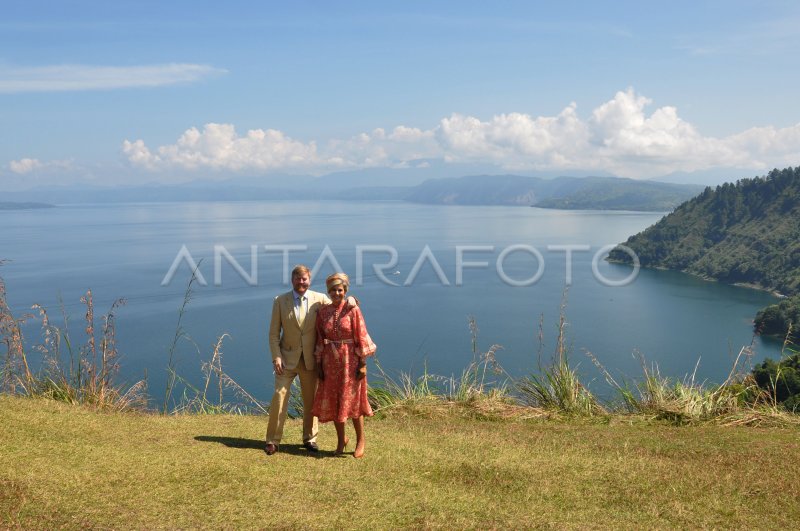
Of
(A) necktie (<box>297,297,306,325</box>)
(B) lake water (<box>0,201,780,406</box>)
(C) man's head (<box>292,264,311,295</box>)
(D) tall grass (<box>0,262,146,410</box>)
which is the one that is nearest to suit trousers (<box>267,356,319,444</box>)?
(A) necktie (<box>297,297,306,325</box>)

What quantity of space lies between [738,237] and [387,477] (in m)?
99.2

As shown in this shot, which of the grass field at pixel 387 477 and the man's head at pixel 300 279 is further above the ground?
the man's head at pixel 300 279

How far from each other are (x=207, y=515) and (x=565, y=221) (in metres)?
159

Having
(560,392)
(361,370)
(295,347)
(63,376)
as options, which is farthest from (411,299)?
(361,370)

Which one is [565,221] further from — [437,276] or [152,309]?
[152,309]

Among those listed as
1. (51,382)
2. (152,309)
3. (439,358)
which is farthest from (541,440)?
(152,309)

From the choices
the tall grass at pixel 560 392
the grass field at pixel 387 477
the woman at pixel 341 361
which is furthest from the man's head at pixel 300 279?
the tall grass at pixel 560 392

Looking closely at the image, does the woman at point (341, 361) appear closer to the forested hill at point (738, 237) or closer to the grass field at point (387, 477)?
the grass field at point (387, 477)

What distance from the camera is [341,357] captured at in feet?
14.9

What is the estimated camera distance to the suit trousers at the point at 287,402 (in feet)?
15.4

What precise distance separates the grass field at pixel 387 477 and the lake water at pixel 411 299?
1008 cm

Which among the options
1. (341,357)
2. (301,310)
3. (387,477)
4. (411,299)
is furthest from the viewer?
(411,299)

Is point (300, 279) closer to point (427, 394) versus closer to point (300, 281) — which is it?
point (300, 281)

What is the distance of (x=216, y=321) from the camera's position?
137 ft
